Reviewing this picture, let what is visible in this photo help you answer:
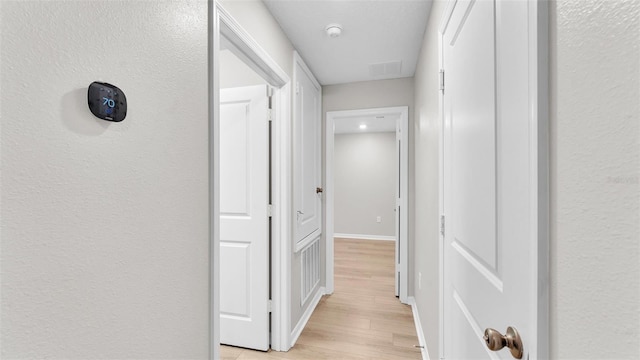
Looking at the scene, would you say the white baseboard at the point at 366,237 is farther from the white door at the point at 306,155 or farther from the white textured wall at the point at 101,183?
the white textured wall at the point at 101,183

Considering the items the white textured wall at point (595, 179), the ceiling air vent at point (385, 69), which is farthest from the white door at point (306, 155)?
the white textured wall at point (595, 179)

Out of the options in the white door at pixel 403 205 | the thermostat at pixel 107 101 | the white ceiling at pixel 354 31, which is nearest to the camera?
the thermostat at pixel 107 101

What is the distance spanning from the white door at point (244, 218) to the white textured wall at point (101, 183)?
3.14 ft

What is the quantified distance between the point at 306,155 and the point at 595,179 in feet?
7.37

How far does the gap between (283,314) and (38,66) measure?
6.53 ft

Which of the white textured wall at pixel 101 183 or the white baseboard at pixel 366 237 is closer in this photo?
the white textured wall at pixel 101 183

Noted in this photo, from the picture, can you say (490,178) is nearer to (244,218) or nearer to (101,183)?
(101,183)

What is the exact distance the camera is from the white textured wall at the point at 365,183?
19.4ft

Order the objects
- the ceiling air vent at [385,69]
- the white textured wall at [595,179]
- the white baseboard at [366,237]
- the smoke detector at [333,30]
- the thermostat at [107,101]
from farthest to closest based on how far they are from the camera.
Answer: the white baseboard at [366,237] < the ceiling air vent at [385,69] < the smoke detector at [333,30] < the thermostat at [107,101] < the white textured wall at [595,179]

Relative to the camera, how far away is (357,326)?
8.17 ft

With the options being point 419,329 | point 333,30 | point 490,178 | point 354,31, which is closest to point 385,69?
point 354,31

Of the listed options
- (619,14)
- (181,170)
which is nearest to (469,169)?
(619,14)

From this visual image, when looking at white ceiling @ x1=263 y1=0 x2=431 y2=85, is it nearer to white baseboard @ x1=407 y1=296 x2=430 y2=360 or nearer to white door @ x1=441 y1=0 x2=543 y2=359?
white door @ x1=441 y1=0 x2=543 y2=359

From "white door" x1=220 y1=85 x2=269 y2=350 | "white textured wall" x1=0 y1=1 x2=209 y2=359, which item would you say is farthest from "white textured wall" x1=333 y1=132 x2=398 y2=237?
"white textured wall" x1=0 y1=1 x2=209 y2=359
